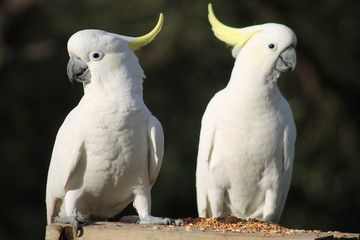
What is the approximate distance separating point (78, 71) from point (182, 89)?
19.9 ft

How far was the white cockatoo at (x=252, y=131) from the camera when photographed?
4.72 meters

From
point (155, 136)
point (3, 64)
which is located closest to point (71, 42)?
point (155, 136)

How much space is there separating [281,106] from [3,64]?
5.36 m

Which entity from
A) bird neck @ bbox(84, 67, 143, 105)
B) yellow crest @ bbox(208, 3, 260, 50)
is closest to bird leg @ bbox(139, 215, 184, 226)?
bird neck @ bbox(84, 67, 143, 105)

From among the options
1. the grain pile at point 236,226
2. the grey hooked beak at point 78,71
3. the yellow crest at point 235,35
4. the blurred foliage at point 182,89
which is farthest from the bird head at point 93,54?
the blurred foliage at point 182,89

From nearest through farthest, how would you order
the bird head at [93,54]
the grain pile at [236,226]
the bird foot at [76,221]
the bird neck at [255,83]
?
the grain pile at [236,226] < the bird foot at [76,221] < the bird head at [93,54] < the bird neck at [255,83]

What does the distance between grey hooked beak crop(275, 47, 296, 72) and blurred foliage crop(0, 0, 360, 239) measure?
3.26 m

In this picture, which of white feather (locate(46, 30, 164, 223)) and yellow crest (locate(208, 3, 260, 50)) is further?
yellow crest (locate(208, 3, 260, 50))

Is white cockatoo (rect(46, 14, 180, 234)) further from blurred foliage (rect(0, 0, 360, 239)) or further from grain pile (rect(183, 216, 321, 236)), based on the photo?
blurred foliage (rect(0, 0, 360, 239))

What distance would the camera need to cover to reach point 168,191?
31.9 ft

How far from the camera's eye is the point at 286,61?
4.73 m

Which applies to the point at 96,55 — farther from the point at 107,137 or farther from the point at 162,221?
the point at 162,221

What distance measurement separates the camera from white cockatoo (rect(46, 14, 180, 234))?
13.0 feet

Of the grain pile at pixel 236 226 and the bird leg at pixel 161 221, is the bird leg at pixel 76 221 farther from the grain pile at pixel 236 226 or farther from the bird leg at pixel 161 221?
the grain pile at pixel 236 226
